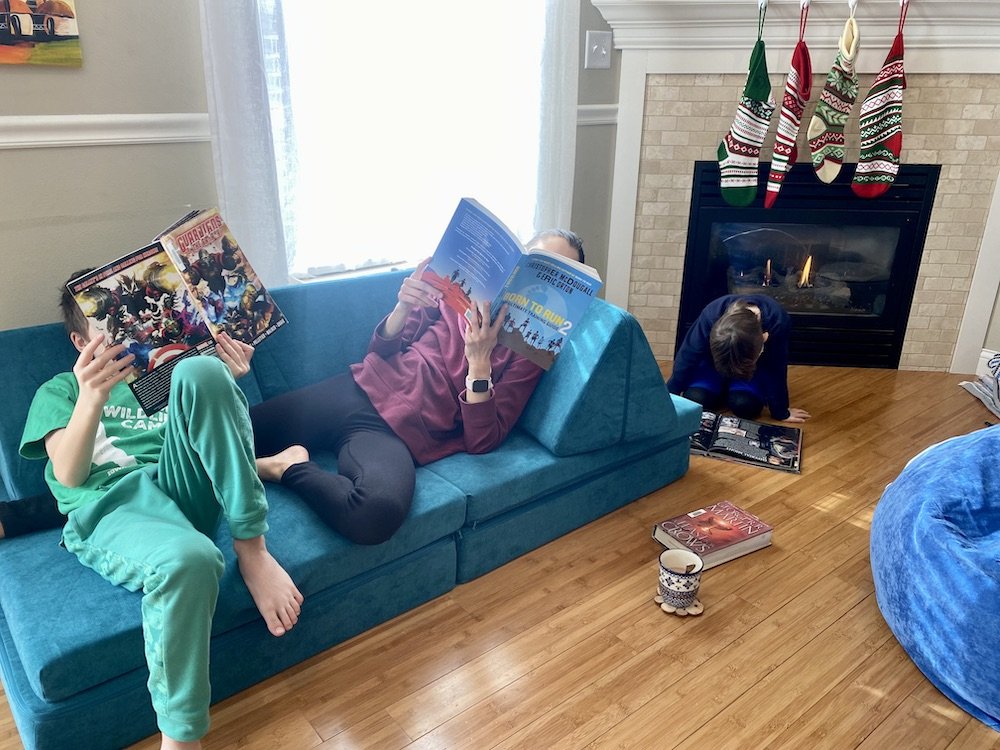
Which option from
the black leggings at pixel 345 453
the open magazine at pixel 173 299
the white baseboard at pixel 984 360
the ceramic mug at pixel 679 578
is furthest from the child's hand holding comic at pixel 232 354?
the white baseboard at pixel 984 360

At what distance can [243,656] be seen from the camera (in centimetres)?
149

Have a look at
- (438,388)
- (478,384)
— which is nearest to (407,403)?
(438,388)

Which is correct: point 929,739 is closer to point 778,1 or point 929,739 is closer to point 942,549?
point 942,549

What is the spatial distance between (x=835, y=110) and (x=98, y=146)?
2.44 meters

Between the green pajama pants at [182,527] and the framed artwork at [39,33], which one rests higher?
the framed artwork at [39,33]

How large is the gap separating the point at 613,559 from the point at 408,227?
4.15 feet

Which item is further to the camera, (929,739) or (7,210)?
(7,210)

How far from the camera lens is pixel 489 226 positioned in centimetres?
177

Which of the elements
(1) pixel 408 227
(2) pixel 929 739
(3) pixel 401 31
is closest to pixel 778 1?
(3) pixel 401 31

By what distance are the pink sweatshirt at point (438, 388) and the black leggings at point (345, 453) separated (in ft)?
0.17

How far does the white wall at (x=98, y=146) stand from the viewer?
1.78m

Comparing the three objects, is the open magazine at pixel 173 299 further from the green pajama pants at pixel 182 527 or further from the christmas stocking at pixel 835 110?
the christmas stocking at pixel 835 110

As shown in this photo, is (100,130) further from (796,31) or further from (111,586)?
(796,31)

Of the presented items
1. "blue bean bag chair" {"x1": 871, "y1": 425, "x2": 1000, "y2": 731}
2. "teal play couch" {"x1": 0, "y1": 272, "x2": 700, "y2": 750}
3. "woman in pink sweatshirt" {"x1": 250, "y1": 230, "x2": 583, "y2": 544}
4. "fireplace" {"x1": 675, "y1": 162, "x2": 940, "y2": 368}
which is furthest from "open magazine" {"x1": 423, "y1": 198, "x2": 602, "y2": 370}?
"fireplace" {"x1": 675, "y1": 162, "x2": 940, "y2": 368}
